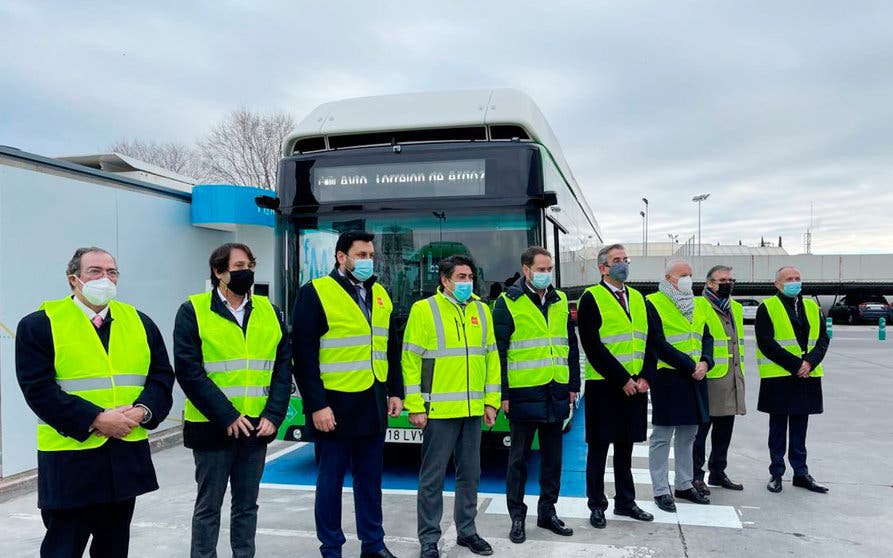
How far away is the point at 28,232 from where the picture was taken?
22.7ft

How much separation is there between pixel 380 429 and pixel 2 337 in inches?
176

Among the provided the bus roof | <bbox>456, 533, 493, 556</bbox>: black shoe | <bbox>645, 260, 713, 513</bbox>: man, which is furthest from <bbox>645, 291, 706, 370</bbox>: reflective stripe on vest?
<bbox>456, 533, 493, 556</bbox>: black shoe

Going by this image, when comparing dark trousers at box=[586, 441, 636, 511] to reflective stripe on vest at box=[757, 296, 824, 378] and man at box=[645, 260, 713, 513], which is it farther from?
reflective stripe on vest at box=[757, 296, 824, 378]

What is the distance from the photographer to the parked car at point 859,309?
3881 cm

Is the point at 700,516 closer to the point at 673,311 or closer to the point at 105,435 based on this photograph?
the point at 673,311

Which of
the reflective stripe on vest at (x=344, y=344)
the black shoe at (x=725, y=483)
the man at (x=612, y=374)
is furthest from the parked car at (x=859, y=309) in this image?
the reflective stripe on vest at (x=344, y=344)

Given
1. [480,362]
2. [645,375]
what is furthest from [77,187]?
[645,375]

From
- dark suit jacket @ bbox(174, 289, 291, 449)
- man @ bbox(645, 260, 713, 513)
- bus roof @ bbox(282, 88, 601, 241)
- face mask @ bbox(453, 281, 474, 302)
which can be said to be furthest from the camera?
bus roof @ bbox(282, 88, 601, 241)

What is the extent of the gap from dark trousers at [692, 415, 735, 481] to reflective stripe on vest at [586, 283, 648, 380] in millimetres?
1408

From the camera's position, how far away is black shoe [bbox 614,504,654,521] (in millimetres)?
5293

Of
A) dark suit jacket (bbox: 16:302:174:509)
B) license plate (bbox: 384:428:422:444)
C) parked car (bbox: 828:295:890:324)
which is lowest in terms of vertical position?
parked car (bbox: 828:295:890:324)

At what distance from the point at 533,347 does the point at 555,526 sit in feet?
4.48

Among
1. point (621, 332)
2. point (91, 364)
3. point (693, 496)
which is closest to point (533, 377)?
point (621, 332)

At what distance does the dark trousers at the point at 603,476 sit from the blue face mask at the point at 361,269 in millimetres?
2315
